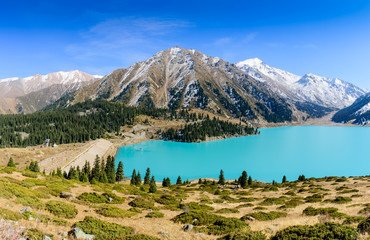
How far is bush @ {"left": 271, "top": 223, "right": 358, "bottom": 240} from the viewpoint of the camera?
16.0m

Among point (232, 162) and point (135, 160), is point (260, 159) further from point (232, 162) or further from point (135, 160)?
point (135, 160)

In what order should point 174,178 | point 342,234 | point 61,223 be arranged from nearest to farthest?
1. point 342,234
2. point 61,223
3. point 174,178

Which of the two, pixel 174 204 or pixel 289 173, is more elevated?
pixel 174 204

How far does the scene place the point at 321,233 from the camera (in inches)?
658

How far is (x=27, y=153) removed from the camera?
155000 millimetres

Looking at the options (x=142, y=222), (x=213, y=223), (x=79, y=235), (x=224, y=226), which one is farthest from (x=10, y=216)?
(x=213, y=223)

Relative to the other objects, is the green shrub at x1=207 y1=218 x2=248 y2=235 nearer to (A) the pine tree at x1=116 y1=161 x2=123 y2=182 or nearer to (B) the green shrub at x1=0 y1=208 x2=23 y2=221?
(B) the green shrub at x1=0 y1=208 x2=23 y2=221

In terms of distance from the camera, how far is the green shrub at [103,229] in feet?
68.7

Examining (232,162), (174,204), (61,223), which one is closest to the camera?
(61,223)

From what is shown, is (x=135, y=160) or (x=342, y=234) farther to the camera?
(x=135, y=160)

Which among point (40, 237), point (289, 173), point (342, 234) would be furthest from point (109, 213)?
point (289, 173)

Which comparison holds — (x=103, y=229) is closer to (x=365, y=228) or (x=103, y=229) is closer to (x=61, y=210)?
(x=61, y=210)

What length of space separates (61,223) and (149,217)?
10.8 meters

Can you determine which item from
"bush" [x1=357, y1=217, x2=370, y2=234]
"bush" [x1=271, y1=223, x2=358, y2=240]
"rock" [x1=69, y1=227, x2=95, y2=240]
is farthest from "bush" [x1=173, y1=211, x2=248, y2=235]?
"rock" [x1=69, y1=227, x2=95, y2=240]
